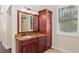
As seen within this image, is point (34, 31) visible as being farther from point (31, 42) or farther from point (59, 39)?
point (59, 39)

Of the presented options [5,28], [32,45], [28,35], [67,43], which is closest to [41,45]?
[32,45]

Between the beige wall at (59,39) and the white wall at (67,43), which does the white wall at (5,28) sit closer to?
the beige wall at (59,39)

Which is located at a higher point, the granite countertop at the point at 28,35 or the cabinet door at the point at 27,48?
the granite countertop at the point at 28,35

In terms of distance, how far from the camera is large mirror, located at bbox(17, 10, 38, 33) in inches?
70.6

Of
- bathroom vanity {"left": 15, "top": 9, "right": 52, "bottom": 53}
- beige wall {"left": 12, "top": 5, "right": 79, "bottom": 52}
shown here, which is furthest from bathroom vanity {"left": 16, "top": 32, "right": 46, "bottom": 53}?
A: beige wall {"left": 12, "top": 5, "right": 79, "bottom": 52}

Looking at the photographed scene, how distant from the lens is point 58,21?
1850mm

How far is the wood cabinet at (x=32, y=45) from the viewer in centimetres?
177

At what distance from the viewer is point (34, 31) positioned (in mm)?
1835

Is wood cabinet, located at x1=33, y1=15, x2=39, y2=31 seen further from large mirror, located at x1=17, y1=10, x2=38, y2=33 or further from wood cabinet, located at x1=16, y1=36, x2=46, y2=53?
wood cabinet, located at x1=16, y1=36, x2=46, y2=53

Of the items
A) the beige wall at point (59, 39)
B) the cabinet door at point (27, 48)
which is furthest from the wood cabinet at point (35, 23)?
the cabinet door at point (27, 48)
